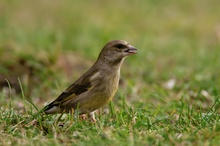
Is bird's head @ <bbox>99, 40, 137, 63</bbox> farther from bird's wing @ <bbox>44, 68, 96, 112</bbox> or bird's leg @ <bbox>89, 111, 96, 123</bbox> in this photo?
bird's leg @ <bbox>89, 111, 96, 123</bbox>

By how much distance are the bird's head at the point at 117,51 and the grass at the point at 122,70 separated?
507 mm

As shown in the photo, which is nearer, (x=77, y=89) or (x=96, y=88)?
(x=96, y=88)

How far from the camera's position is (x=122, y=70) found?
1145 centimetres

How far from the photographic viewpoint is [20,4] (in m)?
17.0

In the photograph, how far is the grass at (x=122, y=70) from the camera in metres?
6.27

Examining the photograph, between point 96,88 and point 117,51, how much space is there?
25.2 inches

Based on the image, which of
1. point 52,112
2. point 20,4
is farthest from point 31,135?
point 20,4

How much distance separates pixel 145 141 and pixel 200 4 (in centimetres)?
1360

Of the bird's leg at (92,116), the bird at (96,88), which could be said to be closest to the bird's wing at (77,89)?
the bird at (96,88)

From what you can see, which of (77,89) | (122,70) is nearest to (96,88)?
(77,89)

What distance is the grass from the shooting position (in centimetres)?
627

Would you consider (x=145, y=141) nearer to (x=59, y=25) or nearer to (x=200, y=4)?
(x=59, y=25)

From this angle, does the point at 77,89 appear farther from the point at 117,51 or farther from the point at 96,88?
the point at 117,51

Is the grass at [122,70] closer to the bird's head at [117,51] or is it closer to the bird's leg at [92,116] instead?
the bird's leg at [92,116]
